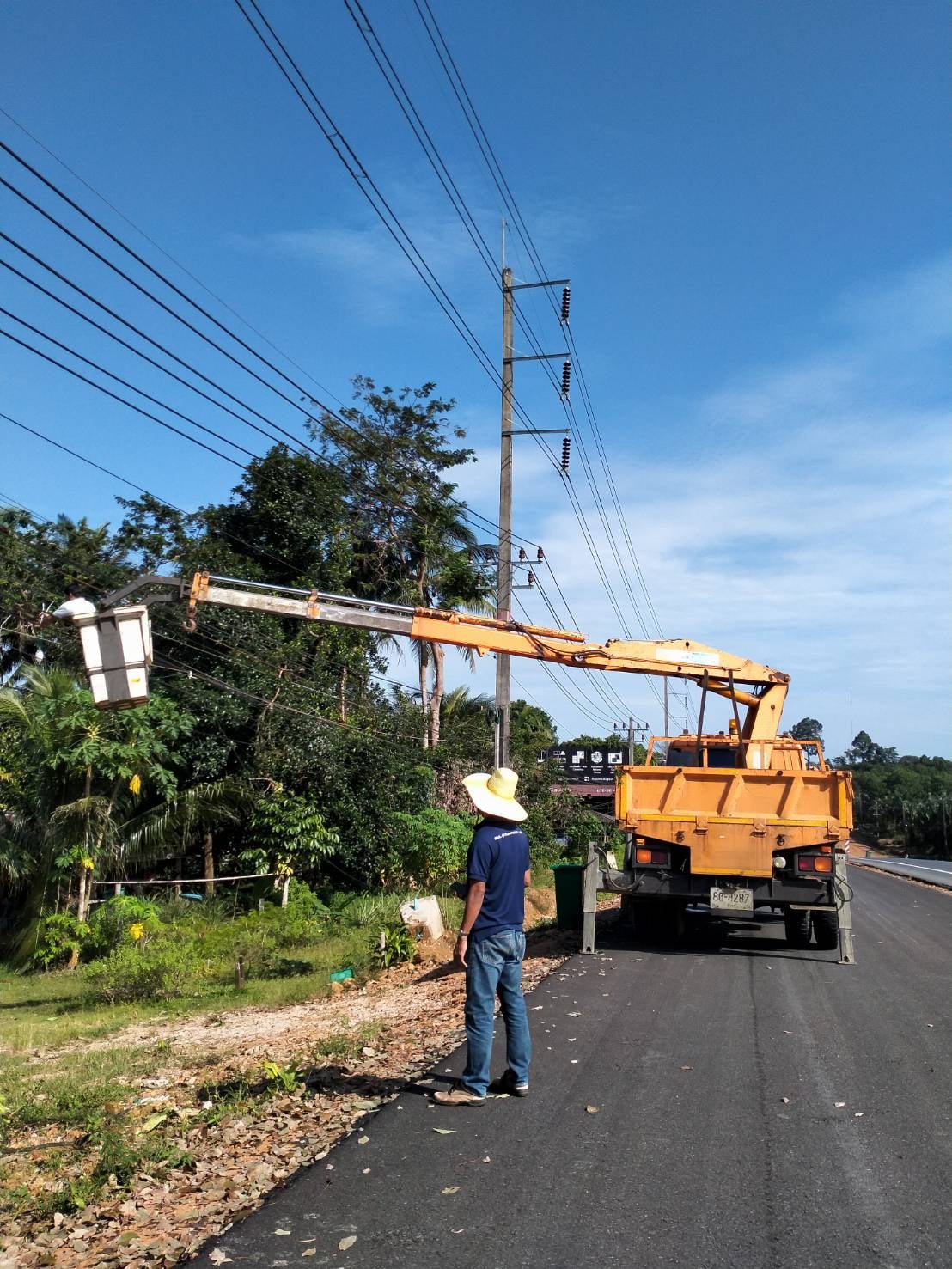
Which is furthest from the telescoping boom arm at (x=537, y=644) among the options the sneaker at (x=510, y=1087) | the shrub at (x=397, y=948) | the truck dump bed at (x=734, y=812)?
the sneaker at (x=510, y=1087)

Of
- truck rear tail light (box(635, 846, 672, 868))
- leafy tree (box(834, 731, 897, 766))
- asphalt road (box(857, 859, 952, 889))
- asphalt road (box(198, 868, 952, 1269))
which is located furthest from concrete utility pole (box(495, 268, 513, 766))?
leafy tree (box(834, 731, 897, 766))

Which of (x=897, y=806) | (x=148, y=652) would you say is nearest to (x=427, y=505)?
(x=148, y=652)

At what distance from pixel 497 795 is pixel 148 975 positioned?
9.55 meters

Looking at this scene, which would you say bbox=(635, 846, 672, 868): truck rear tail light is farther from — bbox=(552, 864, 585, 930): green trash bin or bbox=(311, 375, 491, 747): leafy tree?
bbox=(311, 375, 491, 747): leafy tree

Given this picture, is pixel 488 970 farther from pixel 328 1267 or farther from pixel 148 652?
pixel 148 652

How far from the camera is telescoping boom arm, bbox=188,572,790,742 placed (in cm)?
1241

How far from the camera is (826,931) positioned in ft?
41.0

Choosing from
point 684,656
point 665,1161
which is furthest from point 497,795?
point 684,656

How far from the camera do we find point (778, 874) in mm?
11828

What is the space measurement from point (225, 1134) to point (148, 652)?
5.17m

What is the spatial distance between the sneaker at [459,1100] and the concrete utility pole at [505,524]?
548 inches

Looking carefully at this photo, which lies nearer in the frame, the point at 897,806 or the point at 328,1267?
the point at 328,1267

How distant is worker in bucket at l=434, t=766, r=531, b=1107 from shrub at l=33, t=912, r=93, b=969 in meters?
13.4

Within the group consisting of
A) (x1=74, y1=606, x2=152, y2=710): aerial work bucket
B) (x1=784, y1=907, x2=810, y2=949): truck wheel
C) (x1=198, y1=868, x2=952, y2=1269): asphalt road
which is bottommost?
(x1=198, y1=868, x2=952, y2=1269): asphalt road
